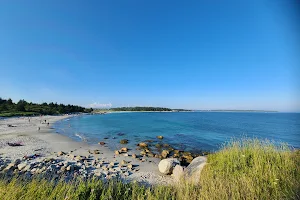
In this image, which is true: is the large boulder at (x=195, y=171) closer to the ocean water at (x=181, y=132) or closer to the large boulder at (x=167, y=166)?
the large boulder at (x=167, y=166)

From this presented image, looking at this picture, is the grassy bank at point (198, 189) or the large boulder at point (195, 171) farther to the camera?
the large boulder at point (195, 171)

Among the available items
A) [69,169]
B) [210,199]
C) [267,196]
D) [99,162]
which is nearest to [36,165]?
[69,169]

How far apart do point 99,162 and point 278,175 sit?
422 inches

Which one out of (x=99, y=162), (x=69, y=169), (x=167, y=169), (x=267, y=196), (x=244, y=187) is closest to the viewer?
(x=267, y=196)

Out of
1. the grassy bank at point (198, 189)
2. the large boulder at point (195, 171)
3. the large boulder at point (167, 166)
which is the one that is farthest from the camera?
the large boulder at point (167, 166)

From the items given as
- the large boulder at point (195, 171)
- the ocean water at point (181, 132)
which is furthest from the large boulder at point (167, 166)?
the ocean water at point (181, 132)

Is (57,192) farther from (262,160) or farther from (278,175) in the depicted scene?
(262,160)

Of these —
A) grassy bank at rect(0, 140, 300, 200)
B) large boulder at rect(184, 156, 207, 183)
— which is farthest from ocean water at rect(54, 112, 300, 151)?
grassy bank at rect(0, 140, 300, 200)

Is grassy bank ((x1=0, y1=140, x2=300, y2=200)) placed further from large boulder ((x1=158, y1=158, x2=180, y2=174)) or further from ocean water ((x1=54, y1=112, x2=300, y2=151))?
large boulder ((x1=158, y1=158, x2=180, y2=174))

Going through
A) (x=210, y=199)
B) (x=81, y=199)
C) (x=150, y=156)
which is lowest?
(x=150, y=156)

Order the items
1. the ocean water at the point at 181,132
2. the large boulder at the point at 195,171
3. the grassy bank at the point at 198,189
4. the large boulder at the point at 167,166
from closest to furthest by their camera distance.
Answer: the grassy bank at the point at 198,189
the large boulder at the point at 195,171
the large boulder at the point at 167,166
the ocean water at the point at 181,132

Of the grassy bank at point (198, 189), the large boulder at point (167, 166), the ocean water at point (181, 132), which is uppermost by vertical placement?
the grassy bank at point (198, 189)

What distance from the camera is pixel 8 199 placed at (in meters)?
3.40

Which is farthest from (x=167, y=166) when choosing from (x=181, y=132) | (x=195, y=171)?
(x=181, y=132)
